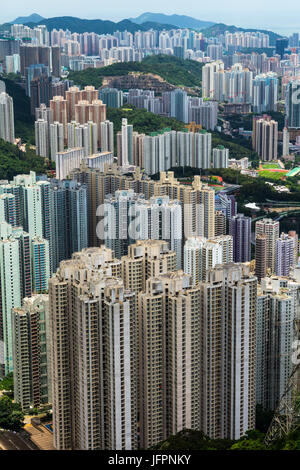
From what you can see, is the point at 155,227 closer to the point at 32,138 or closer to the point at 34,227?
the point at 34,227

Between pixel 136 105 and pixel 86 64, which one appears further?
pixel 86 64

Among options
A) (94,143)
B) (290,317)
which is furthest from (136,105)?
(290,317)

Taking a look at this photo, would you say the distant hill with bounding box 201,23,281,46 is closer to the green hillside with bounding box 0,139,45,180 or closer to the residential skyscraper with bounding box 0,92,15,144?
the residential skyscraper with bounding box 0,92,15,144

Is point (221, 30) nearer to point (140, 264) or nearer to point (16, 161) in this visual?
point (16, 161)

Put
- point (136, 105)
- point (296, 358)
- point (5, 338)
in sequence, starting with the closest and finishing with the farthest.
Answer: point (296, 358), point (5, 338), point (136, 105)

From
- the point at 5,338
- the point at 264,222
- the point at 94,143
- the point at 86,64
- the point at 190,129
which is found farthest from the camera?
the point at 86,64

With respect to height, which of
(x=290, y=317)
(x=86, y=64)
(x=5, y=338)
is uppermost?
(x=86, y=64)

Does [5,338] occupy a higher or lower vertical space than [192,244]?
lower
